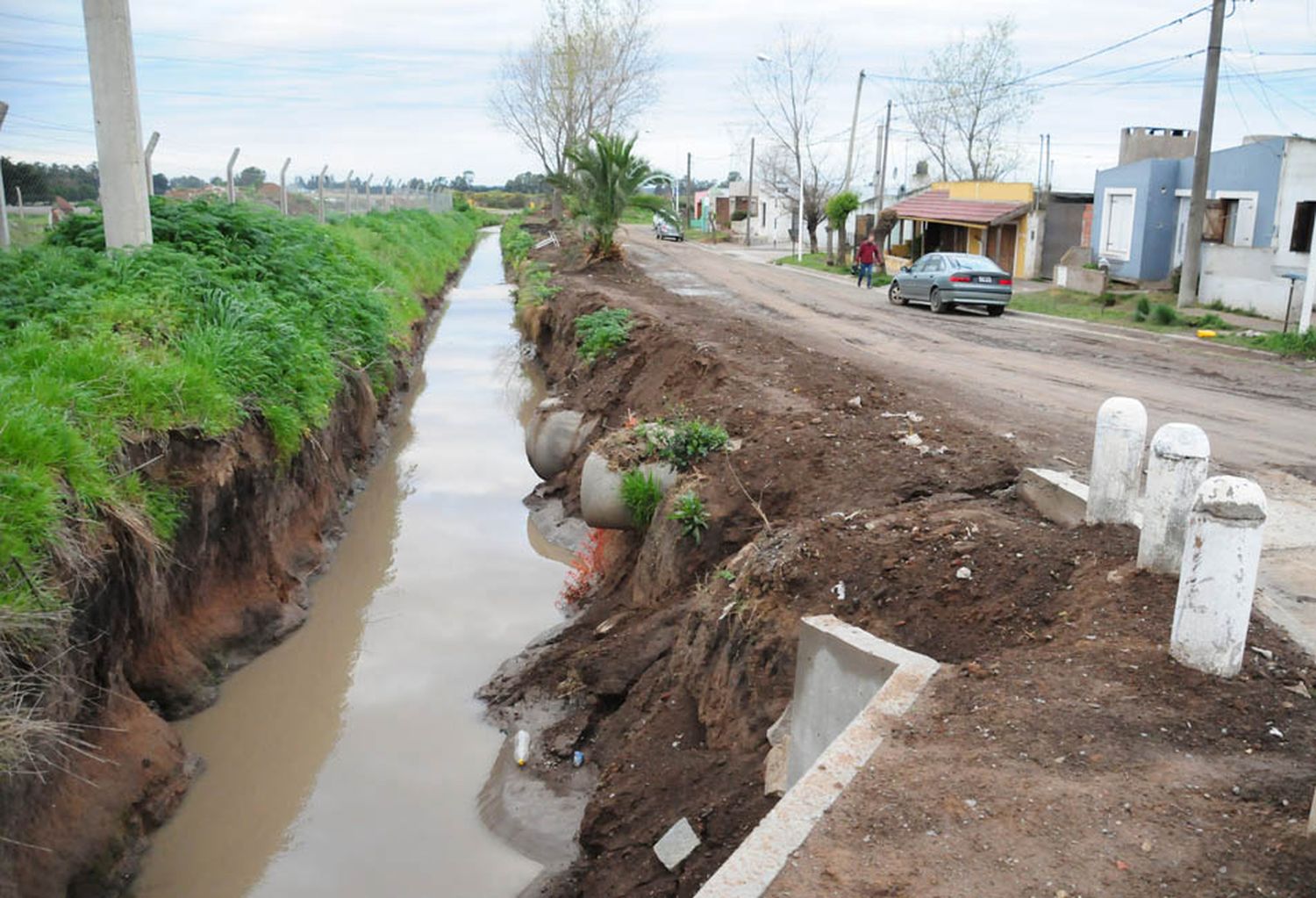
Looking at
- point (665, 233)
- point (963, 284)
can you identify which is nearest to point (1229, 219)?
point (963, 284)

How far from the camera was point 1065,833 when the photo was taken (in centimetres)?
357

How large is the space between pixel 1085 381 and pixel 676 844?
11.0m

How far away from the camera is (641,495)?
9.41 metres

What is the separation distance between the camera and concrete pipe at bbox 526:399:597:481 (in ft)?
42.9

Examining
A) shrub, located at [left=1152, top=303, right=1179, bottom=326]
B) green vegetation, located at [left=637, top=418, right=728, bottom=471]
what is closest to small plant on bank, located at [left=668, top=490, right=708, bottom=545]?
green vegetation, located at [left=637, top=418, right=728, bottom=471]

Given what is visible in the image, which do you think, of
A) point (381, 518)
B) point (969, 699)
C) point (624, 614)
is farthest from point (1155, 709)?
point (381, 518)

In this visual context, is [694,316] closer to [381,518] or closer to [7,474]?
[381,518]

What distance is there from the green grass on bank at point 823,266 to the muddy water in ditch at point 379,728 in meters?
24.0

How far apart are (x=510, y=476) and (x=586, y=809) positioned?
8829 mm

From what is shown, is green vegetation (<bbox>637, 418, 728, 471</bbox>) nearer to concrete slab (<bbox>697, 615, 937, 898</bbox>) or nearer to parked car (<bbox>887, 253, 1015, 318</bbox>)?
concrete slab (<bbox>697, 615, 937, 898</bbox>)

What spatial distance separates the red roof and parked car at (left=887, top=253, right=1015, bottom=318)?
11.0 meters

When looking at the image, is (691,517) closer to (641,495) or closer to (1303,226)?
(641,495)

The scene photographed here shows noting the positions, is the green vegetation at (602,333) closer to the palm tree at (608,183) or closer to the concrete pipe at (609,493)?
the concrete pipe at (609,493)

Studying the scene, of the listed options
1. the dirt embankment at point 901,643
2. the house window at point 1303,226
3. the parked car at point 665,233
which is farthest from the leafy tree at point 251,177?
the parked car at point 665,233
